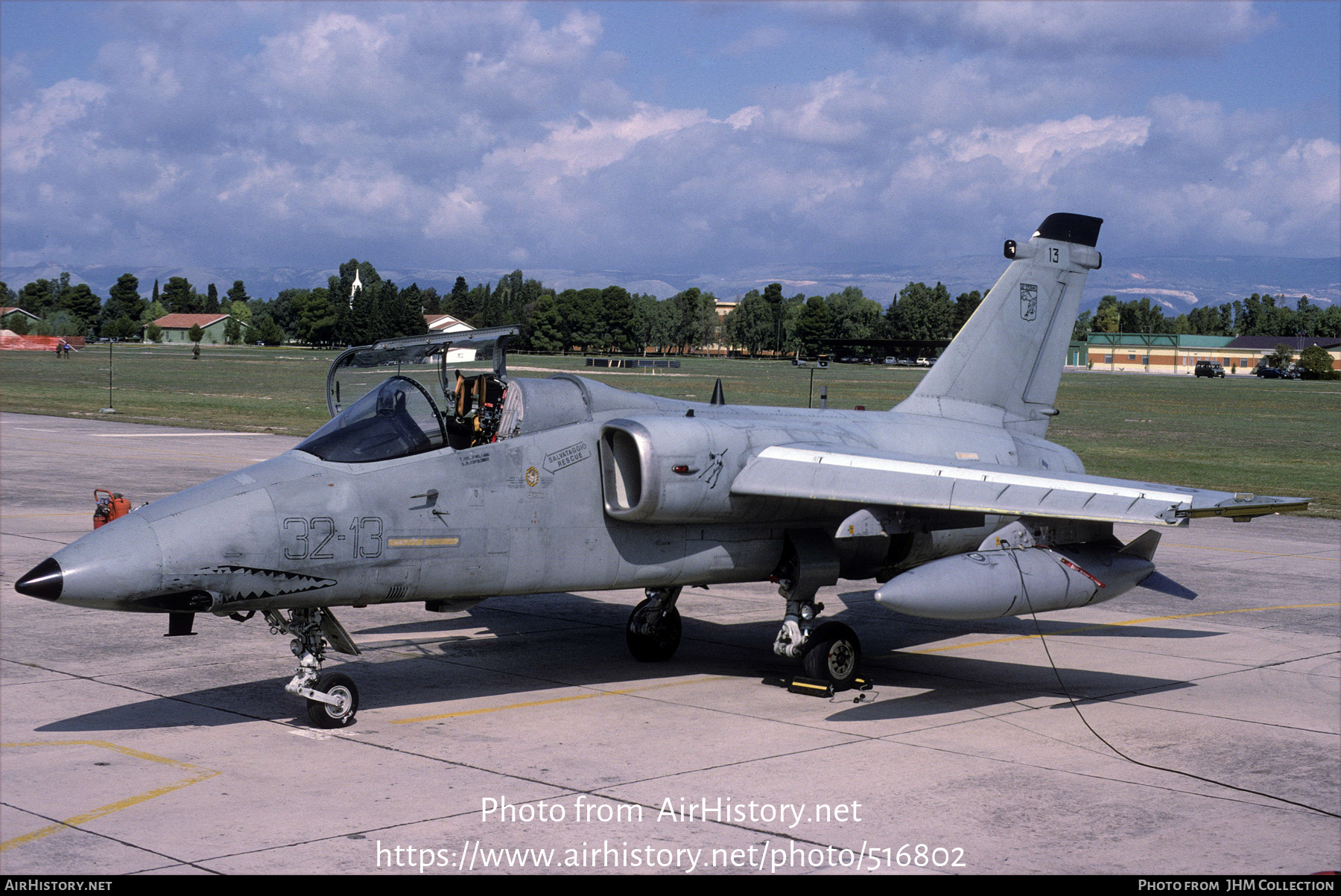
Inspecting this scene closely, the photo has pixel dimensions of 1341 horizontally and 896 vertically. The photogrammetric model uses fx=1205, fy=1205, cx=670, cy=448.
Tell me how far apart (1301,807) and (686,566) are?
17.0ft

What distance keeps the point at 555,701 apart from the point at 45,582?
4339mm

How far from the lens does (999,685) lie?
11.8 metres

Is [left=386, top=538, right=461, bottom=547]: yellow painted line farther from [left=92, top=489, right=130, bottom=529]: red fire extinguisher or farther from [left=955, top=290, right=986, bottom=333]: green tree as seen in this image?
[left=955, top=290, right=986, bottom=333]: green tree

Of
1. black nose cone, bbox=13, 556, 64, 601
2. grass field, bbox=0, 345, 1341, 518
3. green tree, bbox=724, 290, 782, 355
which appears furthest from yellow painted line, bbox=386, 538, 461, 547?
green tree, bbox=724, 290, 782, 355

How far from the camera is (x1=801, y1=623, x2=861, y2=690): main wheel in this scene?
437 inches

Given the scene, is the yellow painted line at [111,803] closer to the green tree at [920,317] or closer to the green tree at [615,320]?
the green tree at [920,317]

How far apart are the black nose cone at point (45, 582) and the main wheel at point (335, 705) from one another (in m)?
2.18

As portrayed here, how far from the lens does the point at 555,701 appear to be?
1068 cm

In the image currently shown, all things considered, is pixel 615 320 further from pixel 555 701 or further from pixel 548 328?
pixel 555 701

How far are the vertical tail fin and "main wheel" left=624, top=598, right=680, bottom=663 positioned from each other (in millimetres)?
3811

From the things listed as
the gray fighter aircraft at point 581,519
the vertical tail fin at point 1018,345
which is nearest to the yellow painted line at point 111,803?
the gray fighter aircraft at point 581,519

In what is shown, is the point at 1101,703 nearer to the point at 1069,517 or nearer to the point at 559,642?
the point at 1069,517

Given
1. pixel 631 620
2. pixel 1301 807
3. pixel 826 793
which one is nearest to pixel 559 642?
pixel 631 620

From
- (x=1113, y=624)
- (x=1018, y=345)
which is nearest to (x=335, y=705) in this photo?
(x=1018, y=345)
